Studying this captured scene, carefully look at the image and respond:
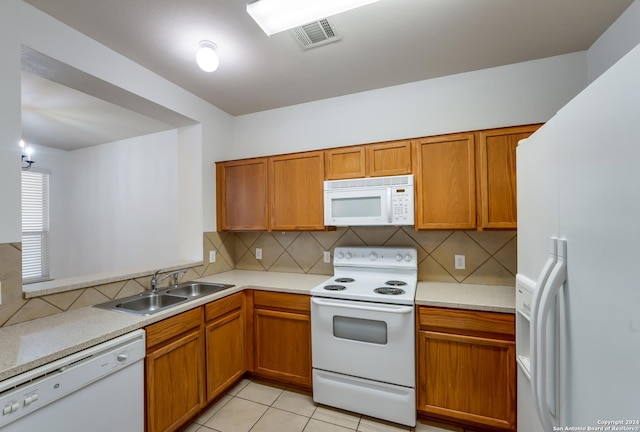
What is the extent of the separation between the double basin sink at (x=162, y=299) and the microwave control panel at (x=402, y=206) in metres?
1.48

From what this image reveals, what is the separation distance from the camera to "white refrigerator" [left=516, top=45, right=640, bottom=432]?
0.58m

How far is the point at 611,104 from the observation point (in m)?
0.64

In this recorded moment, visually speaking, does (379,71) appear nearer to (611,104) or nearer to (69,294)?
(611,104)

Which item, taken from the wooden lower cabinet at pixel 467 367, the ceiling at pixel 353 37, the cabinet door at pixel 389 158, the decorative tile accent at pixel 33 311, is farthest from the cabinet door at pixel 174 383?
the ceiling at pixel 353 37

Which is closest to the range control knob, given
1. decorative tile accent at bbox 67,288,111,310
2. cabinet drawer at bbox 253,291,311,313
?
decorative tile accent at bbox 67,288,111,310

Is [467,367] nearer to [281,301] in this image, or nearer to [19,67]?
[281,301]

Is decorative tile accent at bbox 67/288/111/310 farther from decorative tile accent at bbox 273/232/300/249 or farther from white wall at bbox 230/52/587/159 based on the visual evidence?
white wall at bbox 230/52/587/159

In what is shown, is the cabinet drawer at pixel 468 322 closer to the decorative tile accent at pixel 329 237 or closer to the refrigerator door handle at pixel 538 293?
the refrigerator door handle at pixel 538 293

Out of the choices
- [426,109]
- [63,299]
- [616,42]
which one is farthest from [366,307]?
[616,42]

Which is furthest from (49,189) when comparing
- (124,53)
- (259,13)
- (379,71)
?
(379,71)

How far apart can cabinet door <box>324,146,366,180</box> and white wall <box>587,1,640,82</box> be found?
166 cm

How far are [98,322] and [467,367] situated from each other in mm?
2201

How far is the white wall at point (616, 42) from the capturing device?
A: 155cm

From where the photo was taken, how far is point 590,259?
2.36 ft
